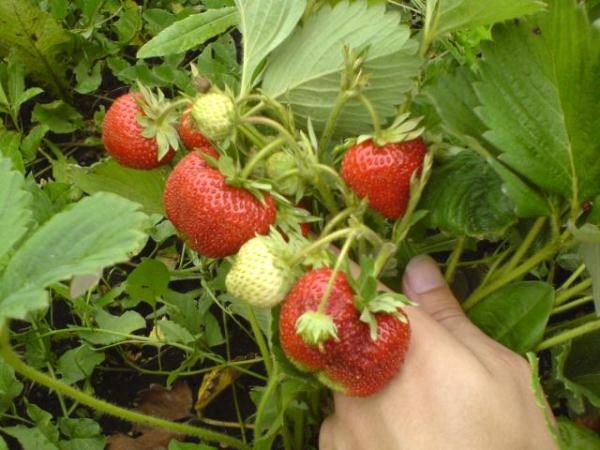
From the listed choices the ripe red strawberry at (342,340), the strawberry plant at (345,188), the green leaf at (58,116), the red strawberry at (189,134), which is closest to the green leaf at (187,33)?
the strawberry plant at (345,188)

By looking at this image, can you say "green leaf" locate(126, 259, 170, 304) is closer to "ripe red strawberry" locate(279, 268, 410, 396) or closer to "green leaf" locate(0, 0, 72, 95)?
"ripe red strawberry" locate(279, 268, 410, 396)

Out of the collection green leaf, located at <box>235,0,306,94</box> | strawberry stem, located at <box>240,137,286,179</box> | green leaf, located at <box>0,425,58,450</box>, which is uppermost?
green leaf, located at <box>235,0,306,94</box>

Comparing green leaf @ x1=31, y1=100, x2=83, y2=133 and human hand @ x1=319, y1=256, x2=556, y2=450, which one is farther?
green leaf @ x1=31, y1=100, x2=83, y2=133

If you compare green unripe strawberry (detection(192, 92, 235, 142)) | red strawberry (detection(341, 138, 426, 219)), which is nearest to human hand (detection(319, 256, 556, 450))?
red strawberry (detection(341, 138, 426, 219))

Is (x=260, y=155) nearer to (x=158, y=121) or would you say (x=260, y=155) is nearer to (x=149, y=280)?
(x=158, y=121)

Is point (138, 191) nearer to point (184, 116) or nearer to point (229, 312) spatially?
point (184, 116)

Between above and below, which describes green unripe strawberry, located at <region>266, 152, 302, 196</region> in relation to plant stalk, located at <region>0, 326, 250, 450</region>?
above

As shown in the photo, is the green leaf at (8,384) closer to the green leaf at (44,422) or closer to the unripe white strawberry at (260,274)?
the green leaf at (44,422)

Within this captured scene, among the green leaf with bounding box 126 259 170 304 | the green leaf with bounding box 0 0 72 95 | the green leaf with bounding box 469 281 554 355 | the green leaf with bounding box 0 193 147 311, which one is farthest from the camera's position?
the green leaf with bounding box 0 0 72 95

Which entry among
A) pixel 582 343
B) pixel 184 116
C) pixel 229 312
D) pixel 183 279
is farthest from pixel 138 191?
pixel 582 343
